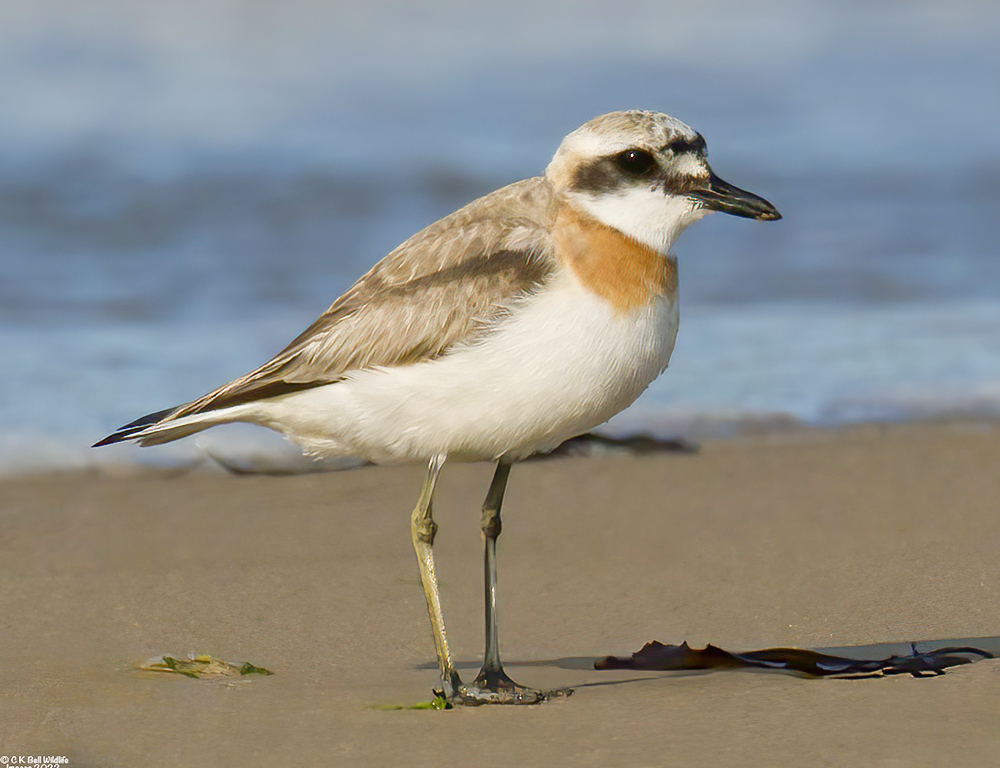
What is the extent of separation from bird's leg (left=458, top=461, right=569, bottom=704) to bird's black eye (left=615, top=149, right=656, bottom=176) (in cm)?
101

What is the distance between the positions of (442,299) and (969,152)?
48.0 feet

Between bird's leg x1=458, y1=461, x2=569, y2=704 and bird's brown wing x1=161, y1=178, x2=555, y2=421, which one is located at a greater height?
bird's brown wing x1=161, y1=178, x2=555, y2=421

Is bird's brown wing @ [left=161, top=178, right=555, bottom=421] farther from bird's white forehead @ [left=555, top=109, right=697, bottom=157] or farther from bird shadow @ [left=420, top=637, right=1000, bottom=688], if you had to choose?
bird shadow @ [left=420, top=637, right=1000, bottom=688]

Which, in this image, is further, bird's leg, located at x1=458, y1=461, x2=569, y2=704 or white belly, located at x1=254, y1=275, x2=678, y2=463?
bird's leg, located at x1=458, y1=461, x2=569, y2=704

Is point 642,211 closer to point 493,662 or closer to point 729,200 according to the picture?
point 729,200

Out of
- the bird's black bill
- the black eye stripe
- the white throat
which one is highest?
the black eye stripe

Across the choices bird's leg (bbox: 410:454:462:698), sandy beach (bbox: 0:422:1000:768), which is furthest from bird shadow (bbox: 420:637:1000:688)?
bird's leg (bbox: 410:454:462:698)

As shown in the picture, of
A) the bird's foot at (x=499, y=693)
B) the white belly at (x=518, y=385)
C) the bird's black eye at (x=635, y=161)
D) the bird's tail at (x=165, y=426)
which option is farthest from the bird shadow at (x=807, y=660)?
the bird's black eye at (x=635, y=161)

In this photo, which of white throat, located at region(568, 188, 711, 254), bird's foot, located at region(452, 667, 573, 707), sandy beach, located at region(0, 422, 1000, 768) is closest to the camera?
sandy beach, located at region(0, 422, 1000, 768)

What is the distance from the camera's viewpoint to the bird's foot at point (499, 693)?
436 cm

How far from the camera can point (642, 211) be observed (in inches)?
177

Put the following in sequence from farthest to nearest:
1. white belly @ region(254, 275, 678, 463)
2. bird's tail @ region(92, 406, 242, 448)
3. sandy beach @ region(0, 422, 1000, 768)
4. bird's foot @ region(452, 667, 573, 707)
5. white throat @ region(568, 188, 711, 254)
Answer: bird's tail @ region(92, 406, 242, 448) → white throat @ region(568, 188, 711, 254) → bird's foot @ region(452, 667, 573, 707) → white belly @ region(254, 275, 678, 463) → sandy beach @ region(0, 422, 1000, 768)

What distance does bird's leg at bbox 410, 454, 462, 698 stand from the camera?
4.41 meters

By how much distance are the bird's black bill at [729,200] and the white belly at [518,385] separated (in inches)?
13.4
